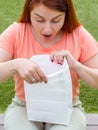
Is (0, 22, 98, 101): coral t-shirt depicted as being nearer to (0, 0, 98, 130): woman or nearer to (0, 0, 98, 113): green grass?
(0, 0, 98, 130): woman

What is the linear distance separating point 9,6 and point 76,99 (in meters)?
3.93

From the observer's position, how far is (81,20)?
5.76m

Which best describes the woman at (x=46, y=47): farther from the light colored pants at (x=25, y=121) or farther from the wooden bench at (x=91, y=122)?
the wooden bench at (x=91, y=122)

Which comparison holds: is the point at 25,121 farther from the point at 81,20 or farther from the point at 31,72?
the point at 81,20

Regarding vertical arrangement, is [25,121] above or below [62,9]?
below

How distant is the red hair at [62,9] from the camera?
2.22 m

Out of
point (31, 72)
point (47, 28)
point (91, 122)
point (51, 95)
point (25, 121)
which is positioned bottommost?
point (91, 122)

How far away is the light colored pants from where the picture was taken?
7.46 feet

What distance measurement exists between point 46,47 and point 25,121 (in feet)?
1.34

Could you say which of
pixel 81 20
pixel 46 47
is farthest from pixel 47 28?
pixel 81 20

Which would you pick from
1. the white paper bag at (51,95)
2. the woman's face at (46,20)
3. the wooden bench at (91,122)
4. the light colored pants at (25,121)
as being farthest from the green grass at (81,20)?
the woman's face at (46,20)

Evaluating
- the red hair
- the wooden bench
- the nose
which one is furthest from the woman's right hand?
the wooden bench

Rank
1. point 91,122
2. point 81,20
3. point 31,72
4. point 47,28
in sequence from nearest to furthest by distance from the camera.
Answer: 1. point 31,72
2. point 47,28
3. point 91,122
4. point 81,20

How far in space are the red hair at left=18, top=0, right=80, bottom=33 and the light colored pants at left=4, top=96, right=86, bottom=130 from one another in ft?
1.40
